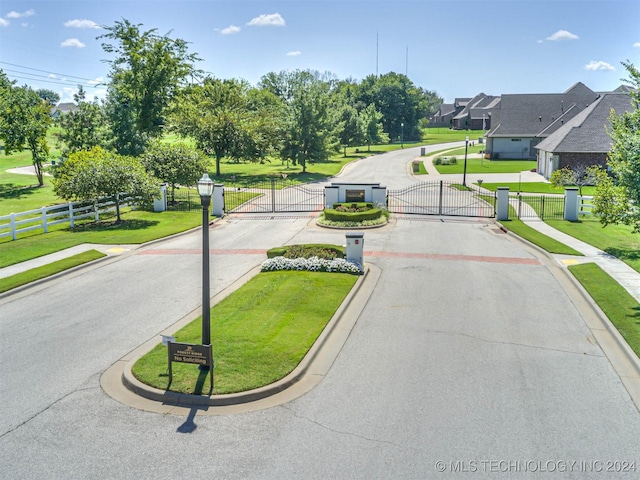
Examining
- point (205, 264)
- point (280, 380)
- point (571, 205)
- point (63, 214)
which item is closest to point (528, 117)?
point (571, 205)

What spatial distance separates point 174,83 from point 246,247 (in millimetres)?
34302

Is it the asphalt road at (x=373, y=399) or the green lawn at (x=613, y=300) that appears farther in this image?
the green lawn at (x=613, y=300)

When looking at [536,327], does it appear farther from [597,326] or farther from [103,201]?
[103,201]

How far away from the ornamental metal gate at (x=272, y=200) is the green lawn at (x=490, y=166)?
20.7 metres

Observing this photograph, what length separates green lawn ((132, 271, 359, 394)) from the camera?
11638 mm

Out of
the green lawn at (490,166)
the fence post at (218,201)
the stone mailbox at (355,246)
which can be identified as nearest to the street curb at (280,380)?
the stone mailbox at (355,246)

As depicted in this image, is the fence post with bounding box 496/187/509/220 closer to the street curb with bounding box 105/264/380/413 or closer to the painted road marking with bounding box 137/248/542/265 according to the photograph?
the painted road marking with bounding box 137/248/542/265

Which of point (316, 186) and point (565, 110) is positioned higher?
point (565, 110)

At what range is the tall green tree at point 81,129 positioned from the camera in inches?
1847

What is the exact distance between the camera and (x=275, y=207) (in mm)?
38281

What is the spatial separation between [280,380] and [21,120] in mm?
44369

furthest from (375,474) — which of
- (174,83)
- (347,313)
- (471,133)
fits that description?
(471,133)

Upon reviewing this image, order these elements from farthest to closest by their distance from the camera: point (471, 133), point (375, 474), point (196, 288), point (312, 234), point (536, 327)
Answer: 1. point (471, 133)
2. point (312, 234)
3. point (196, 288)
4. point (536, 327)
5. point (375, 474)

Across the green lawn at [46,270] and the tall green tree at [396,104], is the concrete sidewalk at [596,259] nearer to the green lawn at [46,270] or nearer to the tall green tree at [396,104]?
the green lawn at [46,270]
